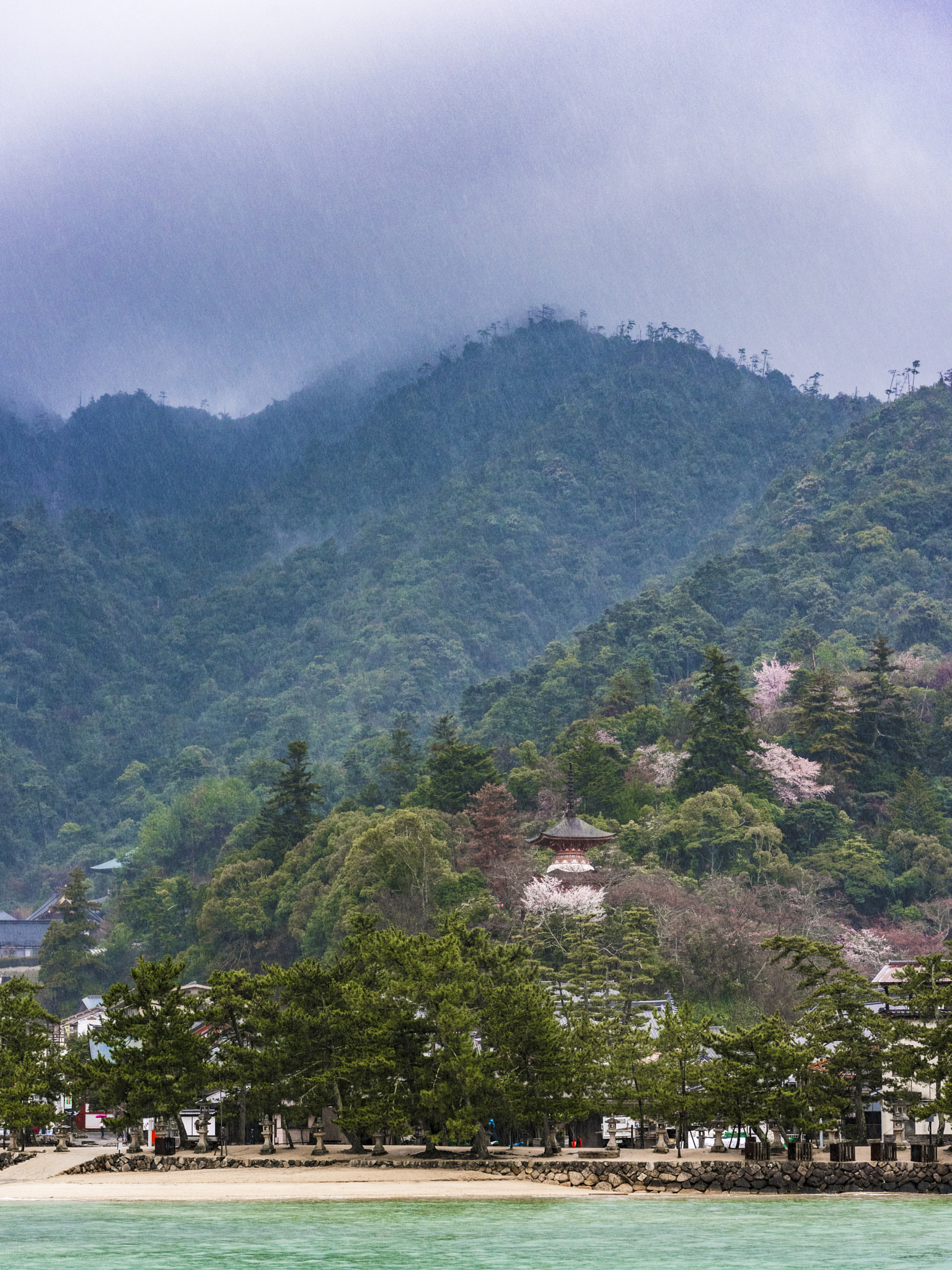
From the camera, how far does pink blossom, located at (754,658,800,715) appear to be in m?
94.1

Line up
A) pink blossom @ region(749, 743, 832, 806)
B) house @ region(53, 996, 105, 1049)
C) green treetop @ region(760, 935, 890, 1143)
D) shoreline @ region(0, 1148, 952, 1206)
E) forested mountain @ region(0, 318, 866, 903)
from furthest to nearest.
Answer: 1. forested mountain @ region(0, 318, 866, 903)
2. pink blossom @ region(749, 743, 832, 806)
3. house @ region(53, 996, 105, 1049)
4. green treetop @ region(760, 935, 890, 1143)
5. shoreline @ region(0, 1148, 952, 1206)

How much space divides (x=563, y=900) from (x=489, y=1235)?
3020 cm

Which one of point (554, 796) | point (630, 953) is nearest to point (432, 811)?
point (554, 796)

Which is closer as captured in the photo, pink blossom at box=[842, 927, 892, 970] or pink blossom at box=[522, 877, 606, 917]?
pink blossom at box=[522, 877, 606, 917]

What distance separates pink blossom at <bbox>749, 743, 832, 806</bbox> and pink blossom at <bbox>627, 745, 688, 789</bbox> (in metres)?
4.21

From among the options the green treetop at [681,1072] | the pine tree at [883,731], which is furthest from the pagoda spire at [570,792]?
the green treetop at [681,1072]

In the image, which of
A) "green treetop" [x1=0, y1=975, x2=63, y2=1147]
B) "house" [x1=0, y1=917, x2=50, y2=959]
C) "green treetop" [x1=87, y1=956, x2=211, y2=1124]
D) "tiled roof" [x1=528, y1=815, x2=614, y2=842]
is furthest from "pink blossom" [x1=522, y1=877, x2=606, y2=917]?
"house" [x1=0, y1=917, x2=50, y2=959]

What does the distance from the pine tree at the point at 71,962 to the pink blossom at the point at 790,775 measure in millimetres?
43678

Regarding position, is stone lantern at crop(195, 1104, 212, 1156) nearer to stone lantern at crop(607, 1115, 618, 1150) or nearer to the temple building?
stone lantern at crop(607, 1115, 618, 1150)

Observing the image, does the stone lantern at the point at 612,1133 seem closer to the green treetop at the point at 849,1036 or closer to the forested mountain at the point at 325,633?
the green treetop at the point at 849,1036

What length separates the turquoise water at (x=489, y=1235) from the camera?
102 ft

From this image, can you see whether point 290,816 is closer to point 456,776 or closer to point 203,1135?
point 456,776

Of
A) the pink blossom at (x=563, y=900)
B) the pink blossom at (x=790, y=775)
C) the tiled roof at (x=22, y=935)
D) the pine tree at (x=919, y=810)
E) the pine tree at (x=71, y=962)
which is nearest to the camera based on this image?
the pink blossom at (x=563, y=900)

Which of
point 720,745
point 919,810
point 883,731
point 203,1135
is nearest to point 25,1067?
point 203,1135
